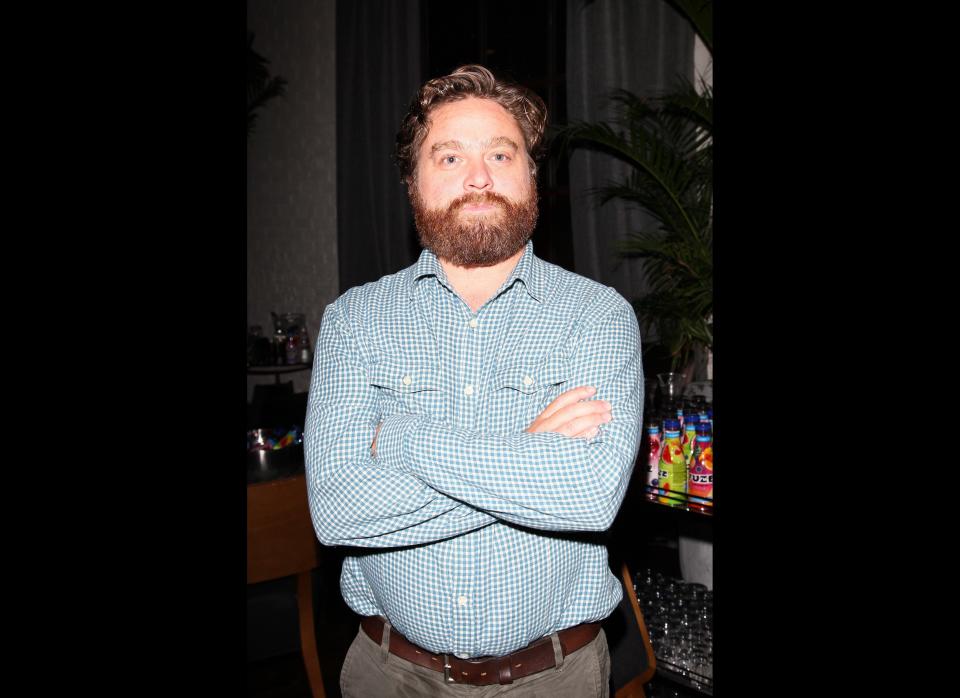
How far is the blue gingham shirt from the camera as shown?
1.12 meters

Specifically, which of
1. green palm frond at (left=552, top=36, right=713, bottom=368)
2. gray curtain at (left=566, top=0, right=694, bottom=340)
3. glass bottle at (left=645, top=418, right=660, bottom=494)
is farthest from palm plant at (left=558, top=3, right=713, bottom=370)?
glass bottle at (left=645, top=418, right=660, bottom=494)

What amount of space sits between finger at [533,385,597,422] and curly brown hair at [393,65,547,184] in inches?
19.6

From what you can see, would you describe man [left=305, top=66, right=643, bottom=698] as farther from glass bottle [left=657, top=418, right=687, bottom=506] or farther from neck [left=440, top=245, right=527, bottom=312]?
glass bottle [left=657, top=418, right=687, bottom=506]

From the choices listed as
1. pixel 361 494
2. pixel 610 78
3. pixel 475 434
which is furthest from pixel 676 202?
pixel 361 494

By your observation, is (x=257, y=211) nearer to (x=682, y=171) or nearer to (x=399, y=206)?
(x=399, y=206)

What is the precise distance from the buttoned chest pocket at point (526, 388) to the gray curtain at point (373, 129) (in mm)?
3244

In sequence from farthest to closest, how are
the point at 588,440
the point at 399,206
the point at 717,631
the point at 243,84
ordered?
the point at 399,206 < the point at 588,440 < the point at 717,631 < the point at 243,84

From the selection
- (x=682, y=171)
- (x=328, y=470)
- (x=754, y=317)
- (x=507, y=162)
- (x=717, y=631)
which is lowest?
(x=717, y=631)

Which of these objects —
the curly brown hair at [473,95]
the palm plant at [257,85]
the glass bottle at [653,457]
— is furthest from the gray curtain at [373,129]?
the curly brown hair at [473,95]

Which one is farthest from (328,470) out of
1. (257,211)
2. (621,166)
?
(257,211)

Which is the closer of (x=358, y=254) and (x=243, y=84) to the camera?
(x=243, y=84)

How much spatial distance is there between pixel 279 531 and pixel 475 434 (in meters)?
1.10

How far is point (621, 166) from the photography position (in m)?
3.36

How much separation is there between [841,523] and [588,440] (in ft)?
1.69
